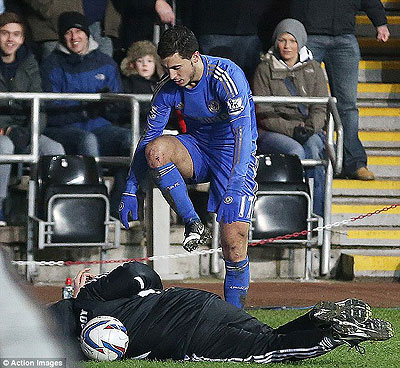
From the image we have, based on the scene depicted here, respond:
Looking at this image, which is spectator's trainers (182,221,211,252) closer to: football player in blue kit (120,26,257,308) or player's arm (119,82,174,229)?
football player in blue kit (120,26,257,308)

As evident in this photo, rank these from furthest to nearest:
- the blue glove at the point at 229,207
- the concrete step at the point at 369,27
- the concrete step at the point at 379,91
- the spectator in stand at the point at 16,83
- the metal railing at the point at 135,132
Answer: the concrete step at the point at 369,27 < the concrete step at the point at 379,91 < the spectator in stand at the point at 16,83 < the metal railing at the point at 135,132 < the blue glove at the point at 229,207

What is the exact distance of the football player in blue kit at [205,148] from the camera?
5.87 meters

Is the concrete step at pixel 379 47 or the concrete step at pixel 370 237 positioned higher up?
the concrete step at pixel 379 47

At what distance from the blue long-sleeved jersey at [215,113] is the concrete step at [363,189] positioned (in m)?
3.91

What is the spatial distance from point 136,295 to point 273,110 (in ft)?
16.6

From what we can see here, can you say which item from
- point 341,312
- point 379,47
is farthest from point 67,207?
point 379,47

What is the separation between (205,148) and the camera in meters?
6.39

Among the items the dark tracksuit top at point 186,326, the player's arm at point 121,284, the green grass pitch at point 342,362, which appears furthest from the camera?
the player's arm at point 121,284

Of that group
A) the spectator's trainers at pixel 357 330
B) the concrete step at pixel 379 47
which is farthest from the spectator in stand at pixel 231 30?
the spectator's trainers at pixel 357 330

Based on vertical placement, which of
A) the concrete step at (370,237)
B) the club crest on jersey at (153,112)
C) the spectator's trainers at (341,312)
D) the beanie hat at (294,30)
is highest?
the beanie hat at (294,30)

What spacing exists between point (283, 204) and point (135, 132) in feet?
5.18

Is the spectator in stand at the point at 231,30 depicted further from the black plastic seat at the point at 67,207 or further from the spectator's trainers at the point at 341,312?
the spectator's trainers at the point at 341,312

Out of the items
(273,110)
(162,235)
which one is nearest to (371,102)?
(273,110)

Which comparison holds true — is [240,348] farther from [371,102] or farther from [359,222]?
[371,102]
